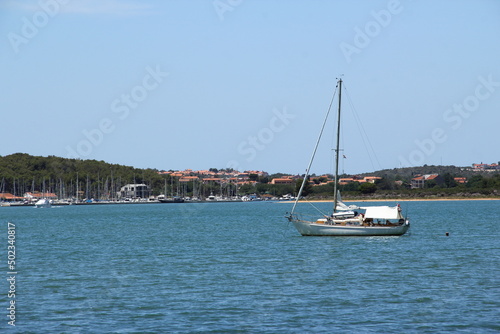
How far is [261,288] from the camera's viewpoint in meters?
29.2

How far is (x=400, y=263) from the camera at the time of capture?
124ft

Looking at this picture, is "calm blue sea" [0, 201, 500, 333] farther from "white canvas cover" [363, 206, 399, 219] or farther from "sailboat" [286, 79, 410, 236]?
"white canvas cover" [363, 206, 399, 219]

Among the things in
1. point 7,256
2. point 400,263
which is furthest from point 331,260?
point 7,256

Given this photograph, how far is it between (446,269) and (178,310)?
1616cm

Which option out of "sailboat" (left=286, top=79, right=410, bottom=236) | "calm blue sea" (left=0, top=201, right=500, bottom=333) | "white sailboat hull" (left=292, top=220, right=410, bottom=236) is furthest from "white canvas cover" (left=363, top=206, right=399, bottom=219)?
"calm blue sea" (left=0, top=201, right=500, bottom=333)

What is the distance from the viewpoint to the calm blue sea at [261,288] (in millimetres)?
22438

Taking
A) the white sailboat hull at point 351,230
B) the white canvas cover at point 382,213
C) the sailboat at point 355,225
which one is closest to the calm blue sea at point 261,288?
the white sailboat hull at point 351,230

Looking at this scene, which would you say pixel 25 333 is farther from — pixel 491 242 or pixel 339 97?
pixel 339 97

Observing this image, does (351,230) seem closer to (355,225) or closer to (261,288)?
(355,225)

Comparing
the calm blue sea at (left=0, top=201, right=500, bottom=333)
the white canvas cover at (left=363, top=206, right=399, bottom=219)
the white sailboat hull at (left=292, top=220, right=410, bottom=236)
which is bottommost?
the calm blue sea at (left=0, top=201, right=500, bottom=333)

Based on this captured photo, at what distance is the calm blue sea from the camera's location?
73.6 ft

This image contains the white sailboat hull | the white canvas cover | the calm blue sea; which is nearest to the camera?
the calm blue sea

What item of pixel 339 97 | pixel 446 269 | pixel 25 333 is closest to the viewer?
pixel 25 333

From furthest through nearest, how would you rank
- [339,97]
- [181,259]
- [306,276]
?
[339,97]
[181,259]
[306,276]
